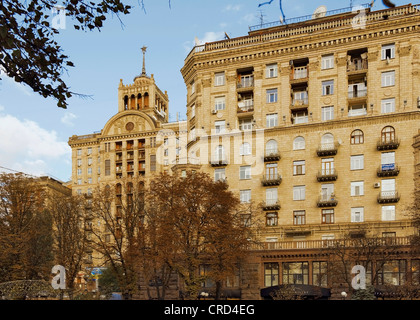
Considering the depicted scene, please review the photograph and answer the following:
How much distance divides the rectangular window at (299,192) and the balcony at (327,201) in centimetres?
210

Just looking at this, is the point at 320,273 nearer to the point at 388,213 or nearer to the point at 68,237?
the point at 388,213

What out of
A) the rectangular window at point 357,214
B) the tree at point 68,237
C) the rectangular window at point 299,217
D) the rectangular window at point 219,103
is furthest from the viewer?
the rectangular window at point 219,103

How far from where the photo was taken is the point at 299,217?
189ft

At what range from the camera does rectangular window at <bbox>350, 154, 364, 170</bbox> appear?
184 ft

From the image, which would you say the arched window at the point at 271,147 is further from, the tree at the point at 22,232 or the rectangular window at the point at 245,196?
the tree at the point at 22,232

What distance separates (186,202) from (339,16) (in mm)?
31471

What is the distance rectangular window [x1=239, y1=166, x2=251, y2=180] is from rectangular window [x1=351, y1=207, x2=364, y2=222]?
1216cm

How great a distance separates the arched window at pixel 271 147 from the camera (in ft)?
197

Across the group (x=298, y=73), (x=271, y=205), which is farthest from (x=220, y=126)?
(x=271, y=205)

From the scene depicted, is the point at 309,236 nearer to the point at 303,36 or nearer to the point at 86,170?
the point at 303,36

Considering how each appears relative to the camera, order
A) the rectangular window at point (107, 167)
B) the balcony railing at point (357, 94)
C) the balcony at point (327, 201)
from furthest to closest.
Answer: the rectangular window at point (107, 167) → the balcony railing at point (357, 94) → the balcony at point (327, 201)

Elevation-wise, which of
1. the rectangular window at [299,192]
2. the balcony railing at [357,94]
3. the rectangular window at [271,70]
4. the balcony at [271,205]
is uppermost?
the rectangular window at [271,70]

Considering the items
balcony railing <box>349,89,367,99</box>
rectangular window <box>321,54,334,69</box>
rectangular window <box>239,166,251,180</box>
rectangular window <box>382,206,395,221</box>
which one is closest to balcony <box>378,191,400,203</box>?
rectangular window <box>382,206,395,221</box>

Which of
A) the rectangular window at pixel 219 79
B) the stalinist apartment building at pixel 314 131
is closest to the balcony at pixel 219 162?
the stalinist apartment building at pixel 314 131
